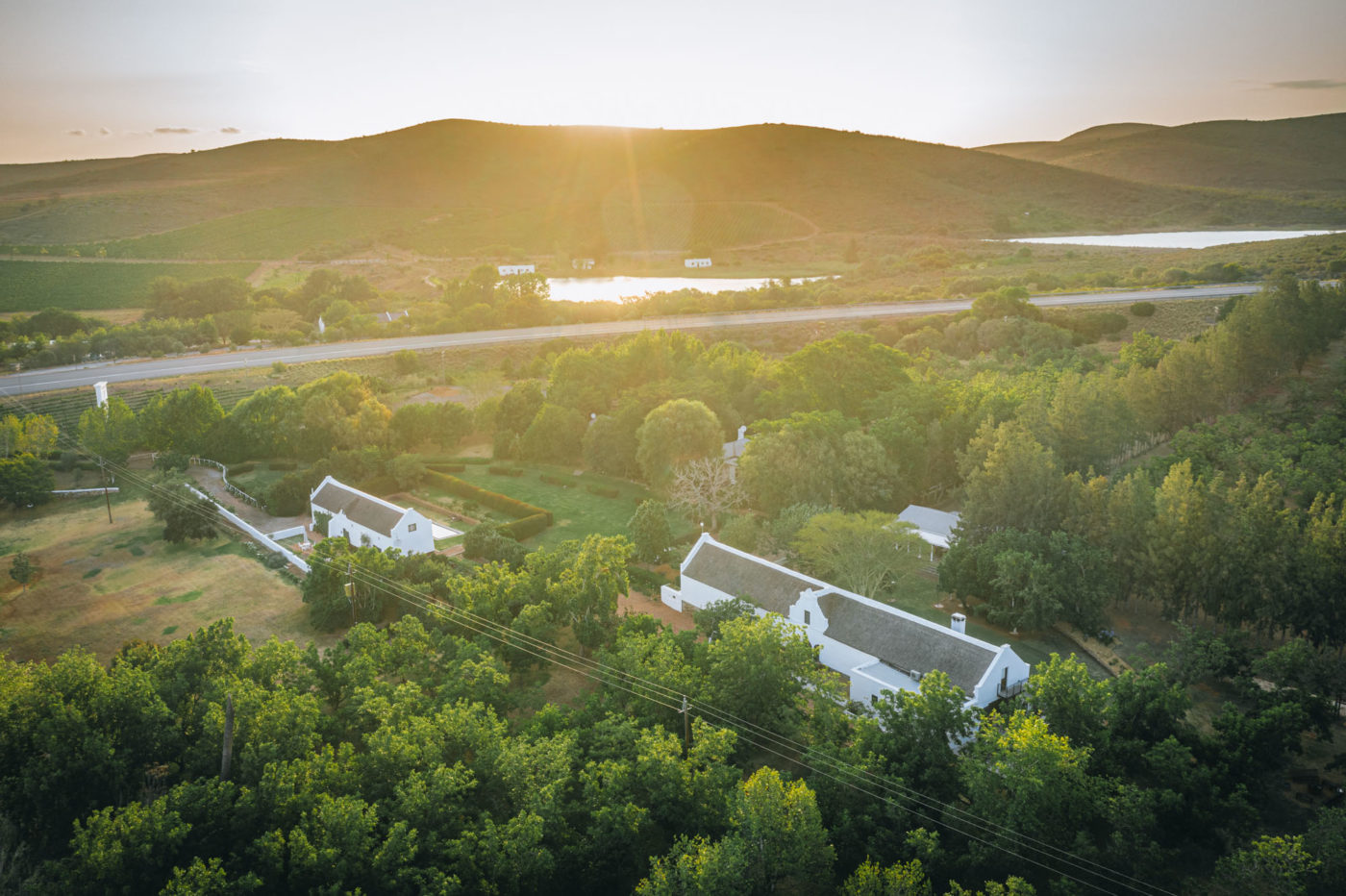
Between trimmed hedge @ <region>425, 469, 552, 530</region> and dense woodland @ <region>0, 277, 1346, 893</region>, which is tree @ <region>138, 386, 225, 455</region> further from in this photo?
dense woodland @ <region>0, 277, 1346, 893</region>

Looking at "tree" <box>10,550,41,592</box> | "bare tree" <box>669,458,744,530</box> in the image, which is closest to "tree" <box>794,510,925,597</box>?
"bare tree" <box>669,458,744,530</box>

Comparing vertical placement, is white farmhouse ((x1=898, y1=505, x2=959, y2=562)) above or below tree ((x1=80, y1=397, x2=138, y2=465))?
below

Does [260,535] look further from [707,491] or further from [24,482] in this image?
[707,491]

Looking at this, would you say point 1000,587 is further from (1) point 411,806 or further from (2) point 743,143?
(2) point 743,143

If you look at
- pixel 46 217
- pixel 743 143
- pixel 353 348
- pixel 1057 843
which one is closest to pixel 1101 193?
pixel 743 143

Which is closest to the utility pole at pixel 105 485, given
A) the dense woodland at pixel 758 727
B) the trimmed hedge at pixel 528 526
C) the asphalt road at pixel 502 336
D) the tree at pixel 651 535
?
the asphalt road at pixel 502 336

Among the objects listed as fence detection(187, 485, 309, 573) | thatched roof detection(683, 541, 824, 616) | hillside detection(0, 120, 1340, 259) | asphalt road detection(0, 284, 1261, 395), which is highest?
hillside detection(0, 120, 1340, 259)

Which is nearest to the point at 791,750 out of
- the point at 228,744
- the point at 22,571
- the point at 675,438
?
the point at 228,744
